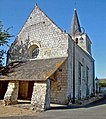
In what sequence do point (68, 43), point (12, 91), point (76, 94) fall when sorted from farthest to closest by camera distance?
point (76, 94) < point (68, 43) < point (12, 91)

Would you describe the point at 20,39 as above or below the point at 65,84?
above

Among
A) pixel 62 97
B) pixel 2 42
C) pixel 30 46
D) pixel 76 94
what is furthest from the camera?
pixel 2 42

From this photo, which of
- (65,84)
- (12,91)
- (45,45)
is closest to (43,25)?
(45,45)

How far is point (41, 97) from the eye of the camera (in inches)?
489

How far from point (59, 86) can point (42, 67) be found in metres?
2.63

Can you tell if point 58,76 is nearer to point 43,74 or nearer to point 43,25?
point 43,74

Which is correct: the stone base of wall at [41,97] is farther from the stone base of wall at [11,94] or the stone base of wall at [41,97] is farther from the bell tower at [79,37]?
the bell tower at [79,37]

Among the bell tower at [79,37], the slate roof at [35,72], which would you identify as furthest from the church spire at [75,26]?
the slate roof at [35,72]

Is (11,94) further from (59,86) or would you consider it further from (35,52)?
(35,52)

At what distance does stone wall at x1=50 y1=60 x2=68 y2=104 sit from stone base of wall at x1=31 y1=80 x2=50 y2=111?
3213 millimetres

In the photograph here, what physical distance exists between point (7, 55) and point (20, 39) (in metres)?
2.67

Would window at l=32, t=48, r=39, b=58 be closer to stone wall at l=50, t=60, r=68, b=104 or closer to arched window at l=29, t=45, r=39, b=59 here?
arched window at l=29, t=45, r=39, b=59

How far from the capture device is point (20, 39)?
2117 cm

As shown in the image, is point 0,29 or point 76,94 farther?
point 0,29
